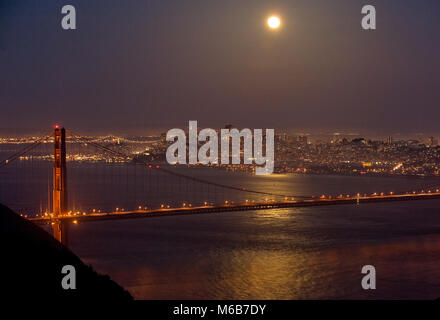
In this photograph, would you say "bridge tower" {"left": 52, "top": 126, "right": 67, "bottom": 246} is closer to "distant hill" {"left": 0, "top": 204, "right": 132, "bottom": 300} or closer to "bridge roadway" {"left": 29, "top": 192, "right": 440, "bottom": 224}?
"bridge roadway" {"left": 29, "top": 192, "right": 440, "bottom": 224}

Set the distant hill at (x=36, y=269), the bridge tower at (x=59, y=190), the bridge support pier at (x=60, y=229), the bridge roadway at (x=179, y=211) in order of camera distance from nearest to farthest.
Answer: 1. the distant hill at (x=36, y=269)
2. the bridge support pier at (x=60, y=229)
3. the bridge tower at (x=59, y=190)
4. the bridge roadway at (x=179, y=211)

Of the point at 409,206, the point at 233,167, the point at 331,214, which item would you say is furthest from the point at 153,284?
the point at 233,167

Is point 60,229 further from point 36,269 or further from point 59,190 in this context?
point 36,269

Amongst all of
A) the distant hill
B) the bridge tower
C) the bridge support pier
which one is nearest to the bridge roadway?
the bridge support pier

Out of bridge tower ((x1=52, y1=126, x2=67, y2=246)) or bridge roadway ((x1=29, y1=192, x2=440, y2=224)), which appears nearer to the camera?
bridge tower ((x1=52, y1=126, x2=67, y2=246))

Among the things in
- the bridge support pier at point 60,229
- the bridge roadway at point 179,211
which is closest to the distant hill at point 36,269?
the bridge support pier at point 60,229

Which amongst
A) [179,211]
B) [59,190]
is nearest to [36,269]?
[59,190]

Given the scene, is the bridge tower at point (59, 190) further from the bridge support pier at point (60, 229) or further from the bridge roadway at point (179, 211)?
the bridge roadway at point (179, 211)
